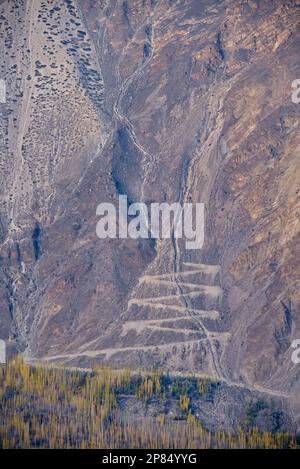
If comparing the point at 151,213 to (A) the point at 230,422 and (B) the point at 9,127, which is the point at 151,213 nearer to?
(B) the point at 9,127

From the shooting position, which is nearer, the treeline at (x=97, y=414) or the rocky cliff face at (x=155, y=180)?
the treeline at (x=97, y=414)

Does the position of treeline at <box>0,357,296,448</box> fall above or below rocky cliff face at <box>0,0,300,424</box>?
below

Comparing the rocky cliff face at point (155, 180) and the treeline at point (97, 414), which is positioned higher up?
the rocky cliff face at point (155, 180)

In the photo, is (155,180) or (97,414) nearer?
(97,414)

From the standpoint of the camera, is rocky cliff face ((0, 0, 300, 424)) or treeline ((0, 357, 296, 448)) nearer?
treeline ((0, 357, 296, 448))

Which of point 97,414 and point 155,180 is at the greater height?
point 155,180
